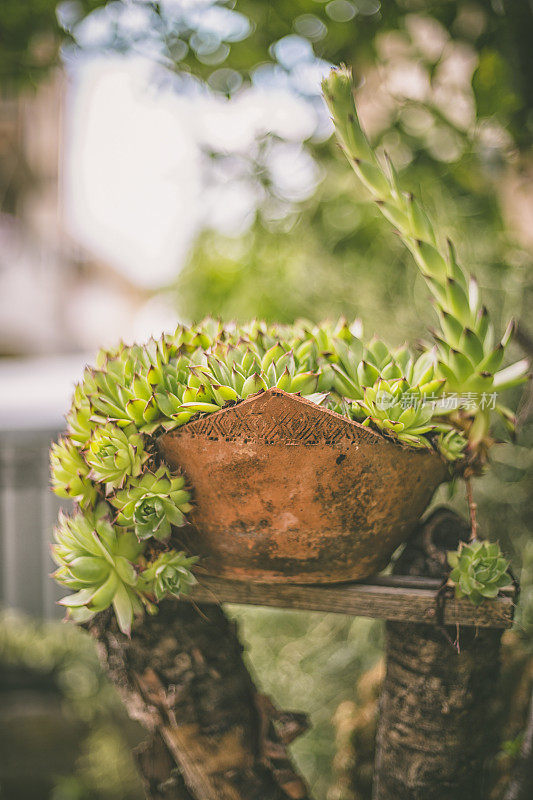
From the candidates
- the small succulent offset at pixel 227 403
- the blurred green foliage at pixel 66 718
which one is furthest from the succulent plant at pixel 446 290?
the blurred green foliage at pixel 66 718

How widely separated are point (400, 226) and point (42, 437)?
2459 mm

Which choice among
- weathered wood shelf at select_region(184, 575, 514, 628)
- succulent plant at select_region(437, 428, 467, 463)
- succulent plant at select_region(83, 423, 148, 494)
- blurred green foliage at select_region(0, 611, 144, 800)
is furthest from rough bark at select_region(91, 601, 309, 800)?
blurred green foliage at select_region(0, 611, 144, 800)

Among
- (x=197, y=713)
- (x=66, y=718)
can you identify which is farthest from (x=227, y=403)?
(x=66, y=718)

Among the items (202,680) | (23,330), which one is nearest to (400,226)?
(202,680)

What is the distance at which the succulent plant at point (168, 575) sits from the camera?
17.5 inches

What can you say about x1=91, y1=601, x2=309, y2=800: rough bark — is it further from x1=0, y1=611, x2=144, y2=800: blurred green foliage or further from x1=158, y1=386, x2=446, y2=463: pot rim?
x1=0, y1=611, x2=144, y2=800: blurred green foliage

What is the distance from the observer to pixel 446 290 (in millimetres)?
480

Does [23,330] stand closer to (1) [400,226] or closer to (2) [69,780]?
(2) [69,780]

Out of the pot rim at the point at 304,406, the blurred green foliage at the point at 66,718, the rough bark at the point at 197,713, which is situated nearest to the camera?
the pot rim at the point at 304,406

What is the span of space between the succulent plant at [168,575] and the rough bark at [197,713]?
8 centimetres

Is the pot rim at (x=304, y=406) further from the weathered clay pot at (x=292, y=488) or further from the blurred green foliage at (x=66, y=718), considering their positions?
the blurred green foliage at (x=66, y=718)

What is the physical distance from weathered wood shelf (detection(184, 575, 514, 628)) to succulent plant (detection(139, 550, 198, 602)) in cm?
3

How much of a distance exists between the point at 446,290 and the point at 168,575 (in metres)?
0.34

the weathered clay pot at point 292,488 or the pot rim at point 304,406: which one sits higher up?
the pot rim at point 304,406
